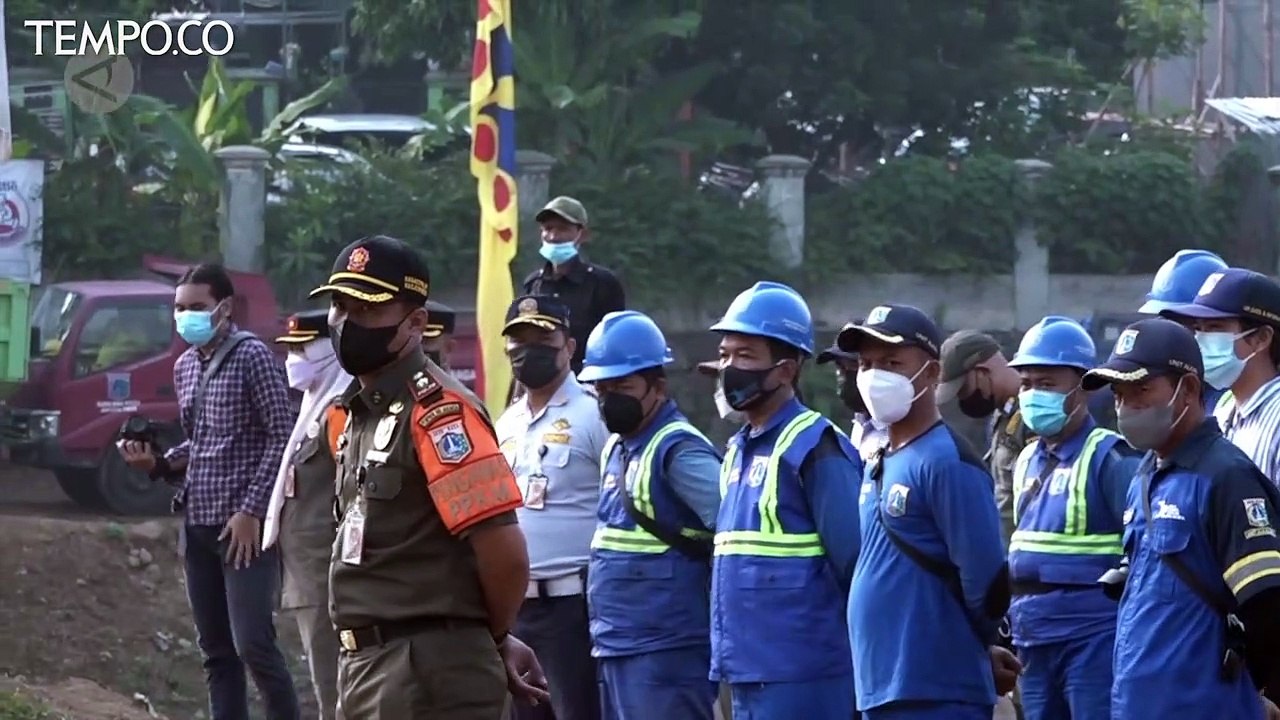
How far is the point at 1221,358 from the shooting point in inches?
237

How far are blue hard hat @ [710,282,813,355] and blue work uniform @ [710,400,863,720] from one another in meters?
0.34

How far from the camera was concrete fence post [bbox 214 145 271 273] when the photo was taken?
21828 mm

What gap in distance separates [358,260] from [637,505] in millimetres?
2191

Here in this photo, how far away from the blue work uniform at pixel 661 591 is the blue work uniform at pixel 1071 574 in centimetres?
103

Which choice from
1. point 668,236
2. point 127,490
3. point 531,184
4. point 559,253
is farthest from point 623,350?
point 668,236

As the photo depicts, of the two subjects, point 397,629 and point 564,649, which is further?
point 564,649

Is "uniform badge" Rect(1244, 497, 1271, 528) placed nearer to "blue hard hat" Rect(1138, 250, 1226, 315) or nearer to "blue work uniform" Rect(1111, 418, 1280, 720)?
"blue work uniform" Rect(1111, 418, 1280, 720)

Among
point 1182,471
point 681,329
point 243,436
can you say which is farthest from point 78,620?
point 681,329

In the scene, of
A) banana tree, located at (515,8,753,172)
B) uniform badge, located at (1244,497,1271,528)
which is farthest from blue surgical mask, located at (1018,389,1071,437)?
banana tree, located at (515,8,753,172)

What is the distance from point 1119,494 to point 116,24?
19124mm

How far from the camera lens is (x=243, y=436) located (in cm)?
842

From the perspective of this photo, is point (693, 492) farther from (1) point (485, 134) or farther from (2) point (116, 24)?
(2) point (116, 24)

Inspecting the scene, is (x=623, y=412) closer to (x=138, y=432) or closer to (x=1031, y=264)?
(x=138, y=432)

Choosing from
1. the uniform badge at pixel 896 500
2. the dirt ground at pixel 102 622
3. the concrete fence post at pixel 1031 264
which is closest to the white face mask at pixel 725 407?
the uniform badge at pixel 896 500
